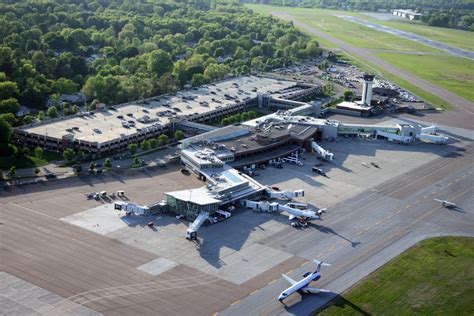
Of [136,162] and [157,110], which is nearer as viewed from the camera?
[136,162]

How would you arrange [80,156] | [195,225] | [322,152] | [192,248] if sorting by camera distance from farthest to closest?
[322,152] < [80,156] < [195,225] < [192,248]

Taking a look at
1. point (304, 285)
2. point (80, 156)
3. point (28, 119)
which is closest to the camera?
point (304, 285)

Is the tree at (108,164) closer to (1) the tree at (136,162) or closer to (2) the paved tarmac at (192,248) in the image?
(2) the paved tarmac at (192,248)

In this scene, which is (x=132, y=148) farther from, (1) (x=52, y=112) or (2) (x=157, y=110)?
(1) (x=52, y=112)

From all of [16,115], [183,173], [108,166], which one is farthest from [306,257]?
[16,115]

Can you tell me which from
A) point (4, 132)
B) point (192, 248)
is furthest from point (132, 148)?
point (192, 248)

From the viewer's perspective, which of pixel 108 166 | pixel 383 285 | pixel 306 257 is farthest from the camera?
pixel 108 166

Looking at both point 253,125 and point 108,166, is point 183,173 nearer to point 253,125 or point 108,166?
point 108,166

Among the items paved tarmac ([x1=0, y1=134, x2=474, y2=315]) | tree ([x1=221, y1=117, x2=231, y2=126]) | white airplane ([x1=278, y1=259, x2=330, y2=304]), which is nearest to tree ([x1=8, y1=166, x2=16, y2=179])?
paved tarmac ([x1=0, y1=134, x2=474, y2=315])
